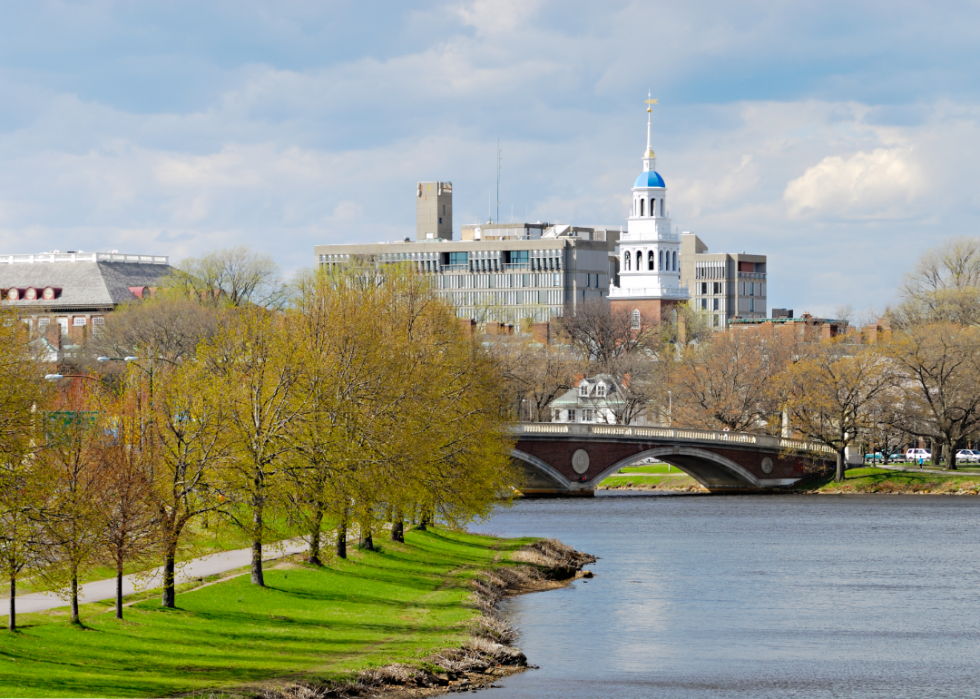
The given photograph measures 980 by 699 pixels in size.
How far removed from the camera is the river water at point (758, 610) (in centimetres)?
3759

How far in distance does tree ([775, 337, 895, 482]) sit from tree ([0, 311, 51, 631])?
84.5 metres

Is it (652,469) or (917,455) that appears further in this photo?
(917,455)

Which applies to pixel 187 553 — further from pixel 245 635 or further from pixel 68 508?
pixel 68 508

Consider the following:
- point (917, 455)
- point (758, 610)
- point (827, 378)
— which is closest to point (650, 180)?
point (917, 455)

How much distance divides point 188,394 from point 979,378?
269ft

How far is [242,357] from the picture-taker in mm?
45781

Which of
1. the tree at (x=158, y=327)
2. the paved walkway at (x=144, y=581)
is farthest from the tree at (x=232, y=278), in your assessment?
the paved walkway at (x=144, y=581)

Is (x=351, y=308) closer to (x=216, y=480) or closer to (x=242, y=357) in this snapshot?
(x=242, y=357)

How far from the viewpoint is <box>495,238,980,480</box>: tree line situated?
110312 millimetres

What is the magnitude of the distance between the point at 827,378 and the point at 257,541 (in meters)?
77.6

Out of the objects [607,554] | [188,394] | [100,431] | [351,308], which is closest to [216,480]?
[188,394]

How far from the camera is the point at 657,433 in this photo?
357 ft

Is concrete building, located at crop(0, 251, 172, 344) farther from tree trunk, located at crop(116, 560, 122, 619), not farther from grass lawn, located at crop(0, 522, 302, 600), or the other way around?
tree trunk, located at crop(116, 560, 122, 619)

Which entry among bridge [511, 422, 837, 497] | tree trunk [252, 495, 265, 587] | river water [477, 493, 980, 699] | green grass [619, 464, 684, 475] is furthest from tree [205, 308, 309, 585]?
green grass [619, 464, 684, 475]
